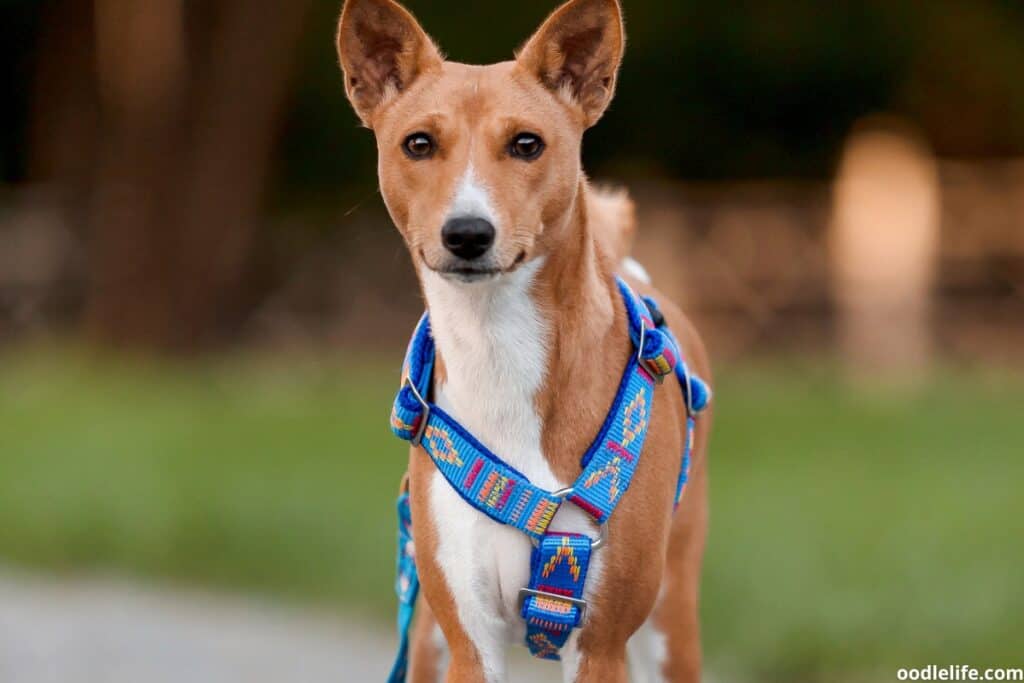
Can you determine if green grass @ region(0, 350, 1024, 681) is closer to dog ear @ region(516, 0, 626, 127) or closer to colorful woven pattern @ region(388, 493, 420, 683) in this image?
colorful woven pattern @ region(388, 493, 420, 683)

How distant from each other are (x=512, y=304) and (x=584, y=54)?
0.72m

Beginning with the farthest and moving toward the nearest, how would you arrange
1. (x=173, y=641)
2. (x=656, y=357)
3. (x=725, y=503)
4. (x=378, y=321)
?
1. (x=378, y=321)
2. (x=725, y=503)
3. (x=173, y=641)
4. (x=656, y=357)

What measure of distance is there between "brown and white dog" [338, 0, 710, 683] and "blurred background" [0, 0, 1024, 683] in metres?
3.02

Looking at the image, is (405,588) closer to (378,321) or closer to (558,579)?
(558,579)

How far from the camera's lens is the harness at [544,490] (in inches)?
156

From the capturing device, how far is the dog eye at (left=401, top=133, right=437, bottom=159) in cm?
396

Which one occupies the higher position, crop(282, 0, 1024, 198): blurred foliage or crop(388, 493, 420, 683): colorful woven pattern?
crop(282, 0, 1024, 198): blurred foliage

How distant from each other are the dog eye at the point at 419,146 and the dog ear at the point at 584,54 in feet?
1.22

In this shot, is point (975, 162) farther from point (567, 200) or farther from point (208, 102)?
point (567, 200)

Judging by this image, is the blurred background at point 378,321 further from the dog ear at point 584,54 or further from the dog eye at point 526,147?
the dog eye at point 526,147

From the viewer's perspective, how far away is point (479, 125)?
3.93m

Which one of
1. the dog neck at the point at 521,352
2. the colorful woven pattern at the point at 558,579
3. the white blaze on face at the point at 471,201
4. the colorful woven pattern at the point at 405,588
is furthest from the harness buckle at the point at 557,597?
the white blaze on face at the point at 471,201

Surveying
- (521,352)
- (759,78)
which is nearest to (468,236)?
(521,352)

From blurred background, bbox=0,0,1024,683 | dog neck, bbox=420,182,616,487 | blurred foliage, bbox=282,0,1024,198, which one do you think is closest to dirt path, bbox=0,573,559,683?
blurred background, bbox=0,0,1024,683
